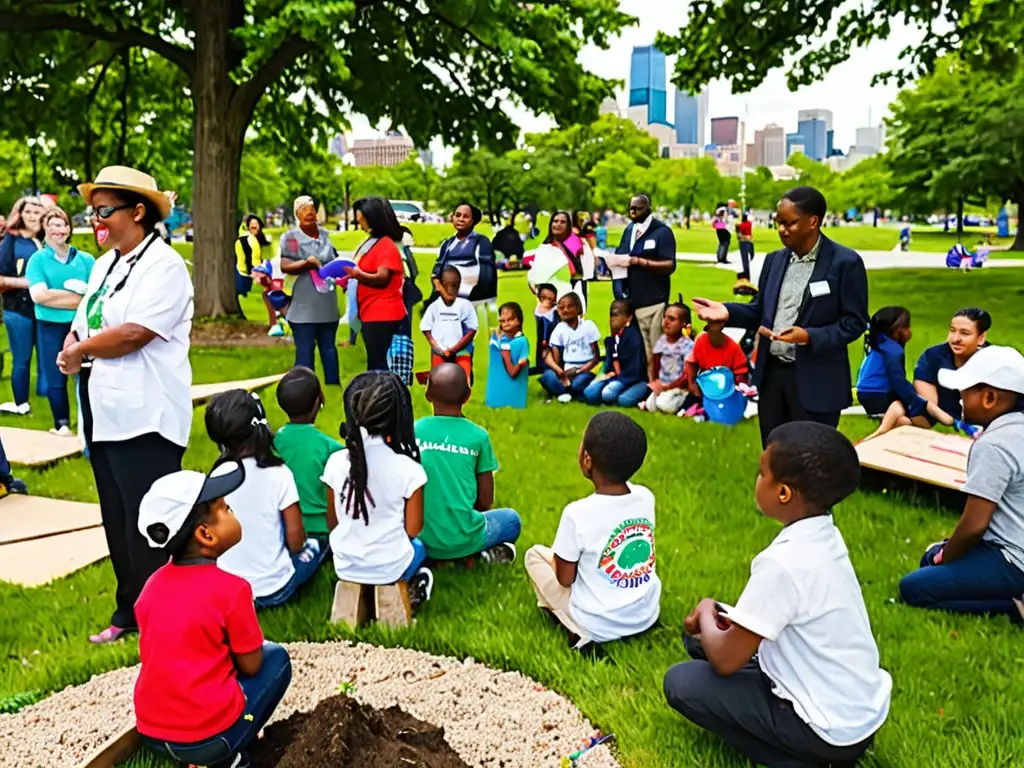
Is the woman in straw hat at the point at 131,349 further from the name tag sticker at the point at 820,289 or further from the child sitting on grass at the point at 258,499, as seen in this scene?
the name tag sticker at the point at 820,289

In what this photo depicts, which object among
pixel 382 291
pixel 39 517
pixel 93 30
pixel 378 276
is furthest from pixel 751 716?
pixel 93 30

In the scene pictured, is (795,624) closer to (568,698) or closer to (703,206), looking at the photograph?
(568,698)

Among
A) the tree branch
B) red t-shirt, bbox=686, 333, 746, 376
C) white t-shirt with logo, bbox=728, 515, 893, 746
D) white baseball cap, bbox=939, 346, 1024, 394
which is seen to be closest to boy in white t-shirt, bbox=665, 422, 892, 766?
white t-shirt with logo, bbox=728, 515, 893, 746

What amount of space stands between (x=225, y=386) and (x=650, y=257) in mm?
4941

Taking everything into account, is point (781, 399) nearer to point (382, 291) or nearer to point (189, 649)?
point (189, 649)

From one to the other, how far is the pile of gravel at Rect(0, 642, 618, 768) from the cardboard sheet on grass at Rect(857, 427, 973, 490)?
3429 millimetres

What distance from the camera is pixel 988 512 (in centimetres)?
403

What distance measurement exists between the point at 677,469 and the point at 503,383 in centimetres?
270

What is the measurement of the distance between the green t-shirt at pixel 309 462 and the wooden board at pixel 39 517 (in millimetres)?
1866

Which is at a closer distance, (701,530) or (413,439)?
(413,439)

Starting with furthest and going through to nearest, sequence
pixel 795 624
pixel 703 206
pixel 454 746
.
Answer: pixel 703 206
pixel 454 746
pixel 795 624

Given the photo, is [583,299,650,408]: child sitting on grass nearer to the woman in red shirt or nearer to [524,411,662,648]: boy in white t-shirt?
the woman in red shirt

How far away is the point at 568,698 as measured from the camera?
11.8ft

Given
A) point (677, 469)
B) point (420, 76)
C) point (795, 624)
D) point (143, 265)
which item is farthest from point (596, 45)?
point (795, 624)
